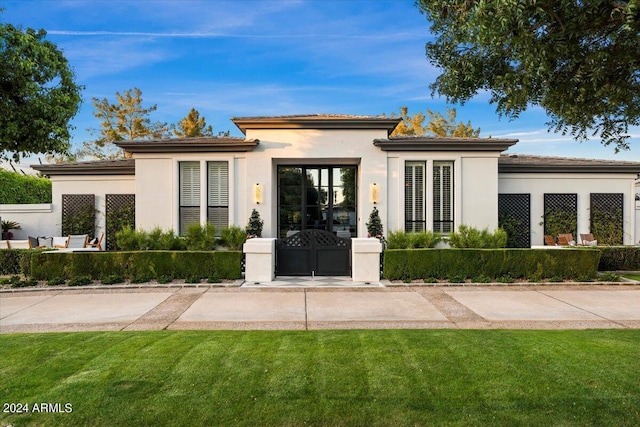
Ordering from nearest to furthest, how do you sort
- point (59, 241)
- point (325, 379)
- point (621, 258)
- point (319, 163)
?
point (325, 379) → point (621, 258) → point (319, 163) → point (59, 241)

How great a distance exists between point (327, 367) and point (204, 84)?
18655 mm

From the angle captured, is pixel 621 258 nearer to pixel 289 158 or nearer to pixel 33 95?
pixel 289 158

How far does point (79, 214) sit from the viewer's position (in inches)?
633

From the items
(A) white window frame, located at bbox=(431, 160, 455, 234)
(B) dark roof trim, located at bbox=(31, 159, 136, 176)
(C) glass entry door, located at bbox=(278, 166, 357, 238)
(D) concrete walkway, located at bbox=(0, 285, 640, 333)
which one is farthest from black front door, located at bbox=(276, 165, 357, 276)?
(B) dark roof trim, located at bbox=(31, 159, 136, 176)

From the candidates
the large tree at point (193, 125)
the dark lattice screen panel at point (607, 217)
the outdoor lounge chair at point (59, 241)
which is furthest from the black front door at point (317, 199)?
the large tree at point (193, 125)

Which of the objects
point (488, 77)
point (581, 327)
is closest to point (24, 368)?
point (488, 77)

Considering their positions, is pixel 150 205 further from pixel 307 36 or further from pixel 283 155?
pixel 307 36

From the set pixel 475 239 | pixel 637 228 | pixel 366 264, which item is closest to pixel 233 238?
pixel 366 264

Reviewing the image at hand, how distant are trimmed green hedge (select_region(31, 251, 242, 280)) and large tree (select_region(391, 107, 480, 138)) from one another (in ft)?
80.8

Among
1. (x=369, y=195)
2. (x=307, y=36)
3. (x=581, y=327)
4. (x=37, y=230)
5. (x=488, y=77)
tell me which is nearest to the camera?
(x=488, y=77)

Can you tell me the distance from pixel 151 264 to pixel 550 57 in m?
10.2

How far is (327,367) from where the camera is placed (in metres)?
4.60

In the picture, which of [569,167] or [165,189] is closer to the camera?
[165,189]

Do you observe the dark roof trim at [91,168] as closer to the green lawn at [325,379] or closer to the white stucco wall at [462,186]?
the white stucco wall at [462,186]
